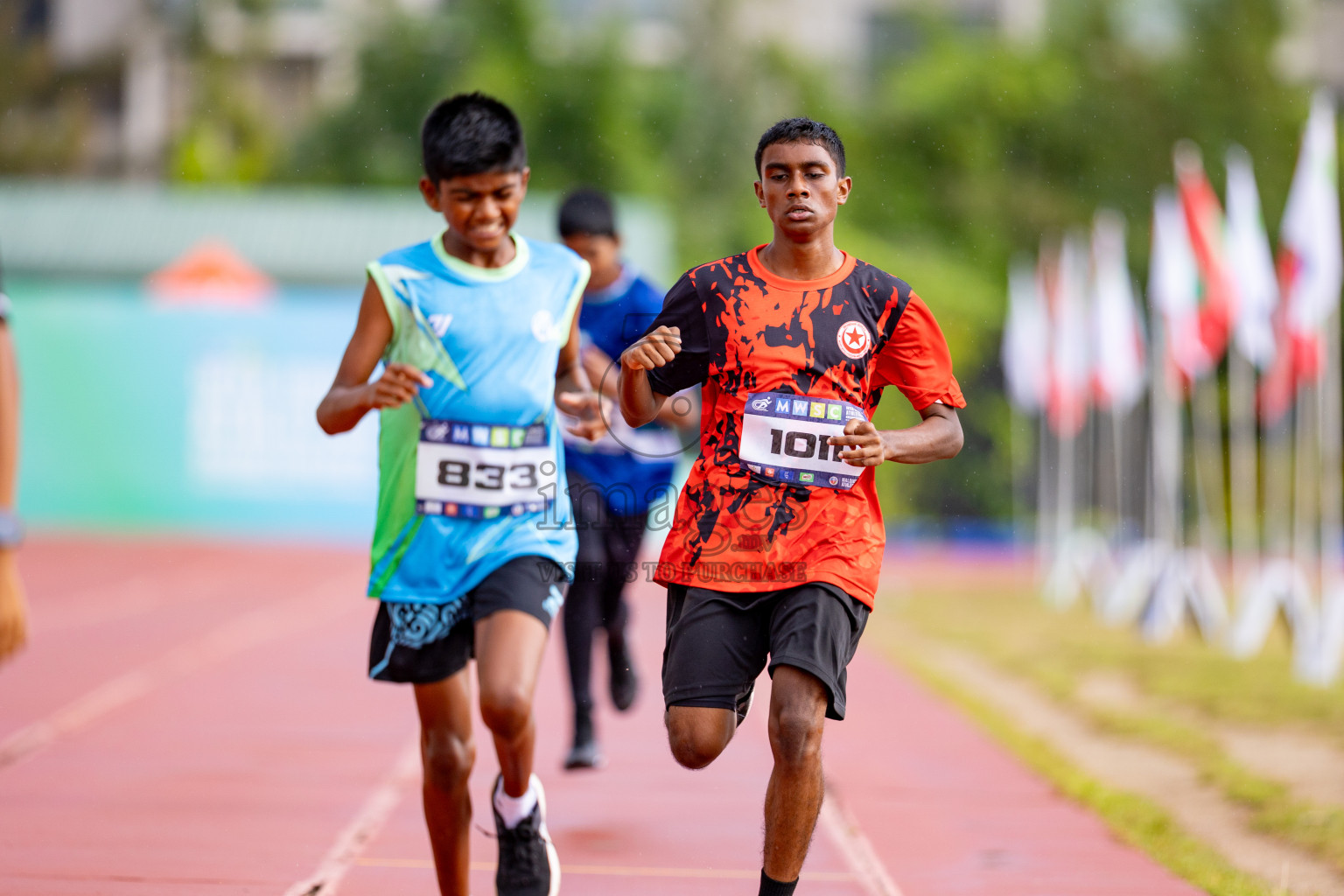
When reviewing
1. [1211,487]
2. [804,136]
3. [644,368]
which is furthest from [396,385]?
[1211,487]

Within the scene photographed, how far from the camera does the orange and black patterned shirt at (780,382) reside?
3.80m

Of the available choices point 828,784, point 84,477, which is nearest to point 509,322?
point 828,784

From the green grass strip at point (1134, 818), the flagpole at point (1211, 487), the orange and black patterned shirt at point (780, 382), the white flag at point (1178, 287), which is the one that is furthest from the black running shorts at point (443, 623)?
the flagpole at point (1211, 487)

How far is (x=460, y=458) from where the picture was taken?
12.8 ft

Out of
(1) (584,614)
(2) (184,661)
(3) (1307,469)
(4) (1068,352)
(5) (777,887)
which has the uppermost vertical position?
(4) (1068,352)

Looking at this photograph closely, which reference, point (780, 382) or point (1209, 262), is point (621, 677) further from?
point (1209, 262)

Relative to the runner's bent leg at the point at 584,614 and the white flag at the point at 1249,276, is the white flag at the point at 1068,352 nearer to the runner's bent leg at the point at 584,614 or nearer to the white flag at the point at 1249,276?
the white flag at the point at 1249,276

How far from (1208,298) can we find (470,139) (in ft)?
32.7

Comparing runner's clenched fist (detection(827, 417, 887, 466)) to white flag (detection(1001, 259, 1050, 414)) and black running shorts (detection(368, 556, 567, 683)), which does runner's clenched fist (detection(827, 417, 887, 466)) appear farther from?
white flag (detection(1001, 259, 1050, 414))

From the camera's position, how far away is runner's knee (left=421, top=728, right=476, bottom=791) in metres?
3.93

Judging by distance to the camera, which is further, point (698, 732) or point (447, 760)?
point (447, 760)

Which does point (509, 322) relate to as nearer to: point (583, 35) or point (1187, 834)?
point (1187, 834)

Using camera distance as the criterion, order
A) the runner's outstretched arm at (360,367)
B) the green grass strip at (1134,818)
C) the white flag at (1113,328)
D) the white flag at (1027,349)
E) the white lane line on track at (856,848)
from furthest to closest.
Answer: the white flag at (1027,349) < the white flag at (1113,328) < the green grass strip at (1134,818) < the white lane line on track at (856,848) < the runner's outstretched arm at (360,367)

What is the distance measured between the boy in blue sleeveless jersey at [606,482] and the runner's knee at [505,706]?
7.46ft
